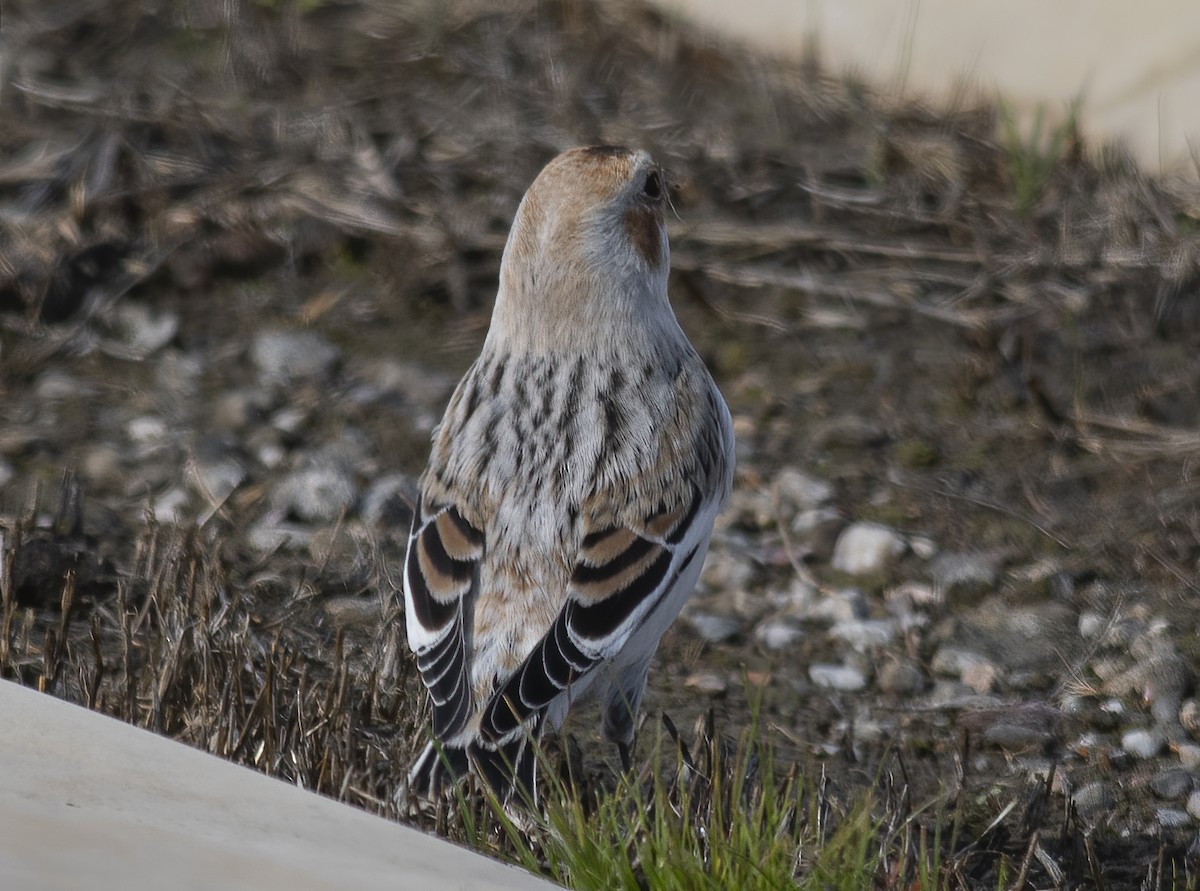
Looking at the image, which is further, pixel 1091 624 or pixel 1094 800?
pixel 1091 624

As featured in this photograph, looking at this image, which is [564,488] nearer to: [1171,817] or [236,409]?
[1171,817]

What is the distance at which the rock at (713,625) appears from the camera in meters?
5.32

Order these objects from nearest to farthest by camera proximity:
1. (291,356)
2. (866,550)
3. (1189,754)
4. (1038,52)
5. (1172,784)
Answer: (1172,784) → (1189,754) → (866,550) → (291,356) → (1038,52)

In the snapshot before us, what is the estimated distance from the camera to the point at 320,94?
7957 millimetres

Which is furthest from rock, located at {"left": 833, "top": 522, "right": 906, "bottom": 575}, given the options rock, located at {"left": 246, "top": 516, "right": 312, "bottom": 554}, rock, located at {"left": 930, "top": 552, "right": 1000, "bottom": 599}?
rock, located at {"left": 246, "top": 516, "right": 312, "bottom": 554}

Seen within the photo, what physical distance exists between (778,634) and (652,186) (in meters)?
1.50

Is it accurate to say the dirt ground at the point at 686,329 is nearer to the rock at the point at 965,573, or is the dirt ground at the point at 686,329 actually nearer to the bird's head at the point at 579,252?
the rock at the point at 965,573

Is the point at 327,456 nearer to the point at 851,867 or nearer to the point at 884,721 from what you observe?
the point at 884,721

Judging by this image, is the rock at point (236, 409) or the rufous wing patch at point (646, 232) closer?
the rufous wing patch at point (646, 232)

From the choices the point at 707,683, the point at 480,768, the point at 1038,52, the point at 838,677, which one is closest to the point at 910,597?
the point at 838,677

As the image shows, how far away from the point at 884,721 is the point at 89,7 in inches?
225

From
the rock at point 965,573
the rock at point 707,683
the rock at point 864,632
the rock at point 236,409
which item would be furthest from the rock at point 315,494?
the rock at point 965,573

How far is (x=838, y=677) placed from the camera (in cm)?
513

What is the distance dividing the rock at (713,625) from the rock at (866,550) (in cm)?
49
